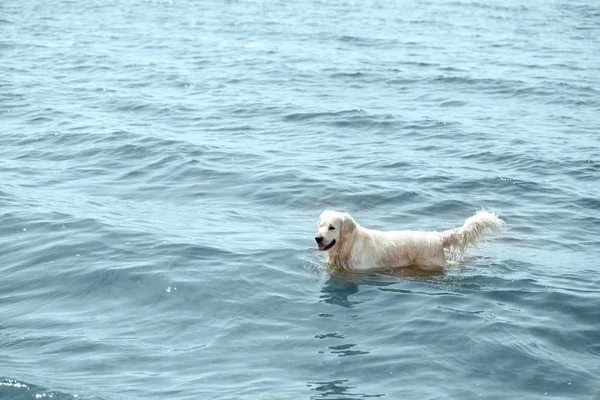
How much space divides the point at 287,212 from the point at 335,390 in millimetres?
6791

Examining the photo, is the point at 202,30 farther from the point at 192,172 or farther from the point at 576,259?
the point at 576,259

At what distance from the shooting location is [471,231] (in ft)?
42.7

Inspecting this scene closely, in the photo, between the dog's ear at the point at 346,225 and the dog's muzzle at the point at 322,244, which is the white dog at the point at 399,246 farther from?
the dog's muzzle at the point at 322,244

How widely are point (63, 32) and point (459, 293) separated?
28.9 metres

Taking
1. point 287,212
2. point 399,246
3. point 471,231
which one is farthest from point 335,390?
point 287,212

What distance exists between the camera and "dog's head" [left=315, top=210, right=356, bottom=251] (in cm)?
1268

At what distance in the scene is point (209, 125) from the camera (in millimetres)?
22922

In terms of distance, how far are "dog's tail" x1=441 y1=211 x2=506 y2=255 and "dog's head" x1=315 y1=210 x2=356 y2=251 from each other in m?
1.40

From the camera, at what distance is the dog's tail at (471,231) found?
42.6ft

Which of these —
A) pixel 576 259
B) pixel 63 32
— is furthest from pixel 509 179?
pixel 63 32

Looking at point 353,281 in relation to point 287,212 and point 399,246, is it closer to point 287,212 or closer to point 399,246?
point 399,246

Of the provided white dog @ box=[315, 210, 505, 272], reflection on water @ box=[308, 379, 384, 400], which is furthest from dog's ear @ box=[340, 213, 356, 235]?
reflection on water @ box=[308, 379, 384, 400]

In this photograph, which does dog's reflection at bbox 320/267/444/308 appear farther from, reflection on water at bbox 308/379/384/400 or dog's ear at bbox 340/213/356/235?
reflection on water at bbox 308/379/384/400

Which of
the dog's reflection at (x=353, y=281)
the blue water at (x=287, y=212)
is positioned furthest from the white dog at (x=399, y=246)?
the blue water at (x=287, y=212)
